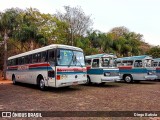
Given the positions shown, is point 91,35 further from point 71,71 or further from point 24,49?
point 71,71

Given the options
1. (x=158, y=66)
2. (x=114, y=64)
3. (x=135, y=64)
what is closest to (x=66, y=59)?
(x=114, y=64)

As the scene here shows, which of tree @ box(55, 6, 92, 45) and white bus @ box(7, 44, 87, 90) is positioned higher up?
tree @ box(55, 6, 92, 45)

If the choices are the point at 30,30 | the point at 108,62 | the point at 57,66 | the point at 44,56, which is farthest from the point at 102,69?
the point at 30,30

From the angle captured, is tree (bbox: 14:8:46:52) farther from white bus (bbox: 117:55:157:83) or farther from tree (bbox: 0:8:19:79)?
white bus (bbox: 117:55:157:83)

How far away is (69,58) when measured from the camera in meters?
12.2

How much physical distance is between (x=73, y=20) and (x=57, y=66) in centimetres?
2429

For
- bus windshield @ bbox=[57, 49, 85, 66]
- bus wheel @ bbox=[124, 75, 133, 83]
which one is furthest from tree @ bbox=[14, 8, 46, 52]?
bus windshield @ bbox=[57, 49, 85, 66]

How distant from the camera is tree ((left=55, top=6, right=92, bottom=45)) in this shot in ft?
112

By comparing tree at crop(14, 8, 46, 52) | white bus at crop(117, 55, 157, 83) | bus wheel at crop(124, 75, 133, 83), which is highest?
tree at crop(14, 8, 46, 52)

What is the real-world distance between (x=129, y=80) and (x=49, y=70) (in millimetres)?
9256

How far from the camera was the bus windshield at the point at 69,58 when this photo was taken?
38.3 ft

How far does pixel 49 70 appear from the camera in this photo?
12.1 meters

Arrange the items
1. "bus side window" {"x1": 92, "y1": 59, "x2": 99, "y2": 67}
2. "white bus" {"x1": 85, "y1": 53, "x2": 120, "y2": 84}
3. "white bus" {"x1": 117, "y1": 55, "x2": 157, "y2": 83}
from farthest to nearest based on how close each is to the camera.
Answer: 1. "white bus" {"x1": 117, "y1": 55, "x2": 157, "y2": 83}
2. "bus side window" {"x1": 92, "y1": 59, "x2": 99, "y2": 67}
3. "white bus" {"x1": 85, "y1": 53, "x2": 120, "y2": 84}

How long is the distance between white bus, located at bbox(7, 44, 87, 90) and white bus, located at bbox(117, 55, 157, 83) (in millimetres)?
6616
